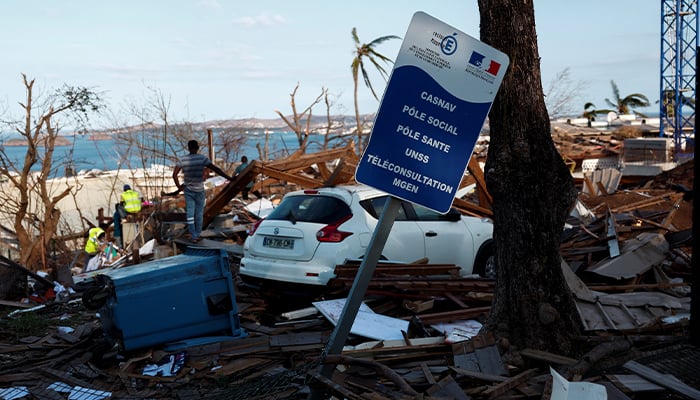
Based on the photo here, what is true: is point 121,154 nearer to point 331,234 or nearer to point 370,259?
point 331,234

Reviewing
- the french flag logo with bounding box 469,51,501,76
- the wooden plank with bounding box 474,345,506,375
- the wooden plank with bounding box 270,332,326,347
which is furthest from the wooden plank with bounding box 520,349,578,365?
the french flag logo with bounding box 469,51,501,76

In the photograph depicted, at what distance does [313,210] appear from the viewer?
9320mm

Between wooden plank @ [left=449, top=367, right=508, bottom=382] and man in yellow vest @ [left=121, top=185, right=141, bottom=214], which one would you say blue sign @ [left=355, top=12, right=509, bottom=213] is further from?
man in yellow vest @ [left=121, top=185, right=141, bottom=214]

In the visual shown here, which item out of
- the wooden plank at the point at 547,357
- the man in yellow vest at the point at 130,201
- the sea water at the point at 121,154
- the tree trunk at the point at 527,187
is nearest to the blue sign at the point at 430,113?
the tree trunk at the point at 527,187

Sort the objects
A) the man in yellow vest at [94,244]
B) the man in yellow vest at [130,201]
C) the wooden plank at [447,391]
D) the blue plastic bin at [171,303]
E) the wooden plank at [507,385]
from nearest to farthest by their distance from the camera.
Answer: the wooden plank at [447,391] < the wooden plank at [507,385] < the blue plastic bin at [171,303] < the man in yellow vest at [94,244] < the man in yellow vest at [130,201]

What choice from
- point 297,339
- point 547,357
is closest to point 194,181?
point 297,339

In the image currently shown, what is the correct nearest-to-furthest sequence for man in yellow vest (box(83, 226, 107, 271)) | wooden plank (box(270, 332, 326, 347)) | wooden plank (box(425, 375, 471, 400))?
wooden plank (box(425, 375, 471, 400))
wooden plank (box(270, 332, 326, 347))
man in yellow vest (box(83, 226, 107, 271))

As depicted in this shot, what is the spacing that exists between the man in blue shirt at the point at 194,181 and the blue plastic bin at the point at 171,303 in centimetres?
601

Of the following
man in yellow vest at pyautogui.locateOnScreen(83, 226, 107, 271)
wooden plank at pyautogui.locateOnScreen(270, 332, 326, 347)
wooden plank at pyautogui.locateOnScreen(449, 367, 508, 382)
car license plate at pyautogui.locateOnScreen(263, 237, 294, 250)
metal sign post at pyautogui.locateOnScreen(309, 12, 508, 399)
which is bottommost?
man in yellow vest at pyautogui.locateOnScreen(83, 226, 107, 271)

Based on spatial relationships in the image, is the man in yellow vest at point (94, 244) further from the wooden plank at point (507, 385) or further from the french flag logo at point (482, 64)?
the french flag logo at point (482, 64)

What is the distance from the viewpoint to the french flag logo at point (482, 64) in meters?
4.27

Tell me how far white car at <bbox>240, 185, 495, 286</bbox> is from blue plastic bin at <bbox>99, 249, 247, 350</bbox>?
4.56 feet

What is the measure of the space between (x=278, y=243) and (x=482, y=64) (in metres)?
5.44

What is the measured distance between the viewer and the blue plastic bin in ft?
23.4
